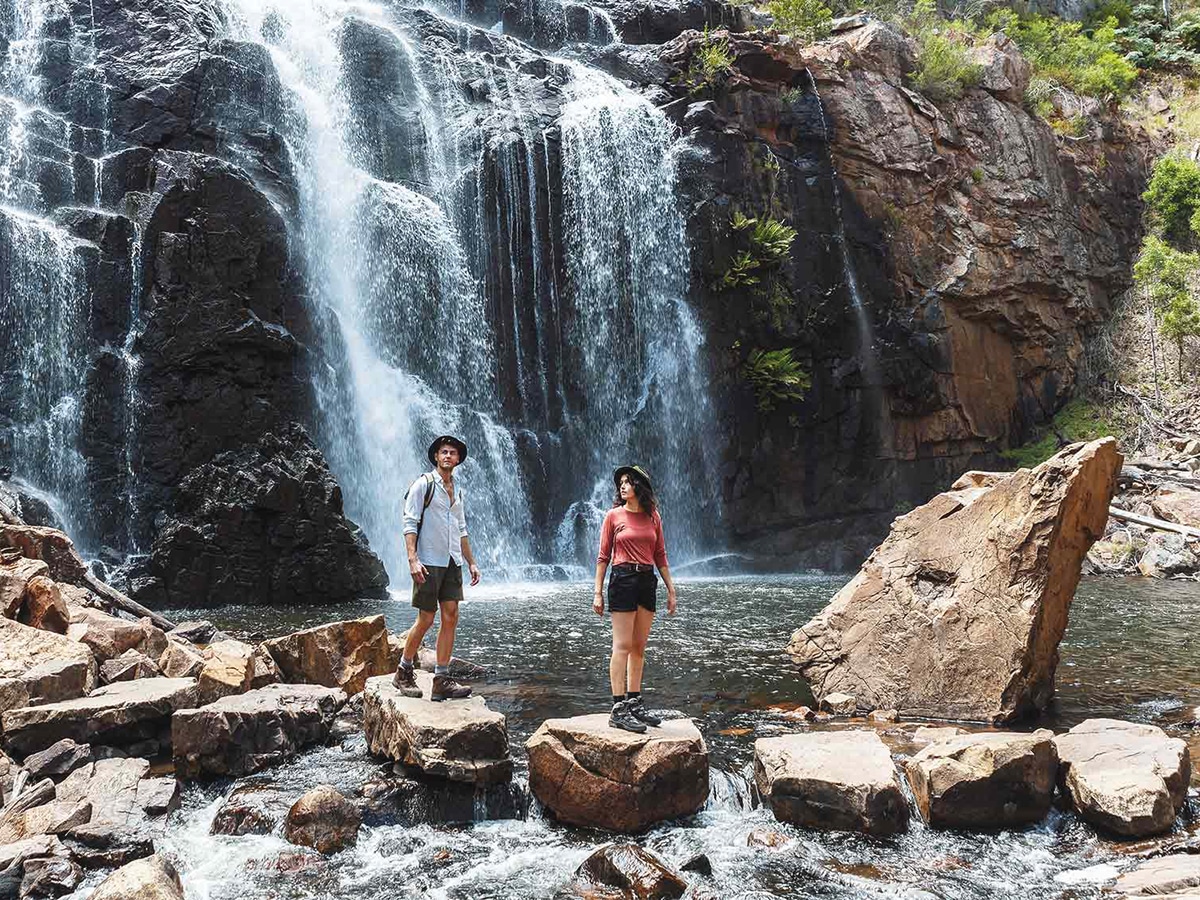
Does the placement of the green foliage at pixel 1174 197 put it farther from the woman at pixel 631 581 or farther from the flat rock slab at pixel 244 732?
the flat rock slab at pixel 244 732

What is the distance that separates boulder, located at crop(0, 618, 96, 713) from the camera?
21.5 feet

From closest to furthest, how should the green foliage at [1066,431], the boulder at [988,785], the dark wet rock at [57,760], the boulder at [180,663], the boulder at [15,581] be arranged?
the boulder at [988,785] < the dark wet rock at [57,760] < the boulder at [15,581] < the boulder at [180,663] < the green foliage at [1066,431]

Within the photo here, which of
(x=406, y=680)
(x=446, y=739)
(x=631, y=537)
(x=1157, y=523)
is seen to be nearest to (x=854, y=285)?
(x=1157, y=523)

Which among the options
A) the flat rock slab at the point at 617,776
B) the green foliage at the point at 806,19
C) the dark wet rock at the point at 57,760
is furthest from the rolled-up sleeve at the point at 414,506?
the green foliage at the point at 806,19

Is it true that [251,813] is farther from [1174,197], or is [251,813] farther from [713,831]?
[1174,197]

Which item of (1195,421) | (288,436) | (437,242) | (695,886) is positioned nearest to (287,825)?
(695,886)

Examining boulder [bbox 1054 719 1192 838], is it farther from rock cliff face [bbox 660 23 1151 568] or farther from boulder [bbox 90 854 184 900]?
rock cliff face [bbox 660 23 1151 568]

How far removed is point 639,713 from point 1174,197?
30.2 m

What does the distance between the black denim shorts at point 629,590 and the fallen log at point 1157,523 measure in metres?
17.7

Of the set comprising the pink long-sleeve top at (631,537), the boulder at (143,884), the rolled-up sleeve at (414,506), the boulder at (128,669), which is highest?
the rolled-up sleeve at (414,506)

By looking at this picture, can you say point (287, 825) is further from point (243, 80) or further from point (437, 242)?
point (243, 80)

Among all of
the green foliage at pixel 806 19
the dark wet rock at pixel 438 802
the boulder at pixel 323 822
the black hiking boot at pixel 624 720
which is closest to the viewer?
→ the boulder at pixel 323 822

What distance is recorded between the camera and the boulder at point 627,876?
468cm

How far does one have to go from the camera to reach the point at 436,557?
667cm
